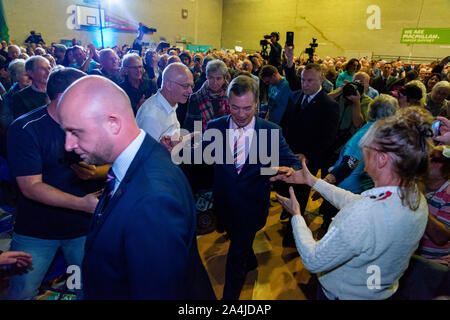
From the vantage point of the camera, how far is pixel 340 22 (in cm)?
1833

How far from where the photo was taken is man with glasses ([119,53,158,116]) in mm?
3948

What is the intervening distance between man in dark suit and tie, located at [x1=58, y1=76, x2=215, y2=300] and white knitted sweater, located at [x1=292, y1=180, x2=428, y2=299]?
2.01 ft

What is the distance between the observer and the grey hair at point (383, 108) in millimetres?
2250

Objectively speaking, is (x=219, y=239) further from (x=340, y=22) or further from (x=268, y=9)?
(x=268, y=9)

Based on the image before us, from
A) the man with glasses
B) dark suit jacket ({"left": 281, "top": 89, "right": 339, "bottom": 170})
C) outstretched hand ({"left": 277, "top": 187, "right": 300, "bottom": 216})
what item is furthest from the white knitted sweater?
the man with glasses

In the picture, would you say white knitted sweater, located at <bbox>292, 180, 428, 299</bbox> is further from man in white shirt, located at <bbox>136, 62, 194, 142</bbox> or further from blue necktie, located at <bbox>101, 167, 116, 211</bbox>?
man in white shirt, located at <bbox>136, 62, 194, 142</bbox>

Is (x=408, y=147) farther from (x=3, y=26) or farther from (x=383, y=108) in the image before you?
(x=3, y=26)

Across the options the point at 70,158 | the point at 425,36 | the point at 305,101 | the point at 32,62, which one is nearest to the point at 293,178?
the point at 70,158

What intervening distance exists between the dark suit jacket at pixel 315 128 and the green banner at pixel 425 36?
17.6 m

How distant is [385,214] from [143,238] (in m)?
1.01

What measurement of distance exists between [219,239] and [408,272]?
214 cm

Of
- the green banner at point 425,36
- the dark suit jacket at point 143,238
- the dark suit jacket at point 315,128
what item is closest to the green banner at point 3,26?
the dark suit jacket at point 315,128

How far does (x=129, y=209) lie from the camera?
2.93 ft
